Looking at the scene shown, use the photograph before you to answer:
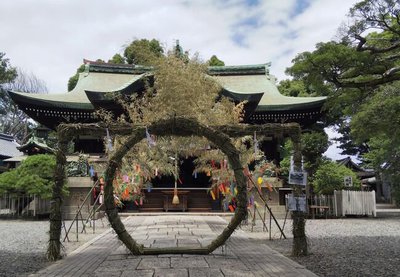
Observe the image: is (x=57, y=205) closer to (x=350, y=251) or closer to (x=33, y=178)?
(x=350, y=251)

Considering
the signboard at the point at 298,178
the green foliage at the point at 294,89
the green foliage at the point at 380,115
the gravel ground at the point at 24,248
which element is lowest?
the gravel ground at the point at 24,248

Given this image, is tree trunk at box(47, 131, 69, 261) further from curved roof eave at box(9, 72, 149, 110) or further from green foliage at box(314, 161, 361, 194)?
green foliage at box(314, 161, 361, 194)

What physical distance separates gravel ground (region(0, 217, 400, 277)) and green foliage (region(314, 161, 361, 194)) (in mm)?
5274

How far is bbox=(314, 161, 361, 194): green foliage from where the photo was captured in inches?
805

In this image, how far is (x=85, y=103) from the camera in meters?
21.5

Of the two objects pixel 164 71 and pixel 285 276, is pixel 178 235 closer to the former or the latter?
pixel 285 276

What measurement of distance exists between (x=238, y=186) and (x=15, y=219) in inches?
576

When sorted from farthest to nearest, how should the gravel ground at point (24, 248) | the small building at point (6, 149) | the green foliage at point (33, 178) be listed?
the small building at point (6, 149)
the green foliage at point (33, 178)
the gravel ground at point (24, 248)

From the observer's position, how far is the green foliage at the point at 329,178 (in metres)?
20.5

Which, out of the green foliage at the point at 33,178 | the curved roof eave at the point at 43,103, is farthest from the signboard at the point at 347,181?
the green foliage at the point at 33,178

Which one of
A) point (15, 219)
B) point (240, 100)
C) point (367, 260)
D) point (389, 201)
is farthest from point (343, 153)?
point (367, 260)

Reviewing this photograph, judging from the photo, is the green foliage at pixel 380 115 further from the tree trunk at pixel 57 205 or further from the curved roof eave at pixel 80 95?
the curved roof eave at pixel 80 95

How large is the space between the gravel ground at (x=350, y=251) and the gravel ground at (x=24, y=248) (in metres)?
5.20

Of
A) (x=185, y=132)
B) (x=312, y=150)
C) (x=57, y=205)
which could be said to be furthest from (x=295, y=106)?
(x=57, y=205)
